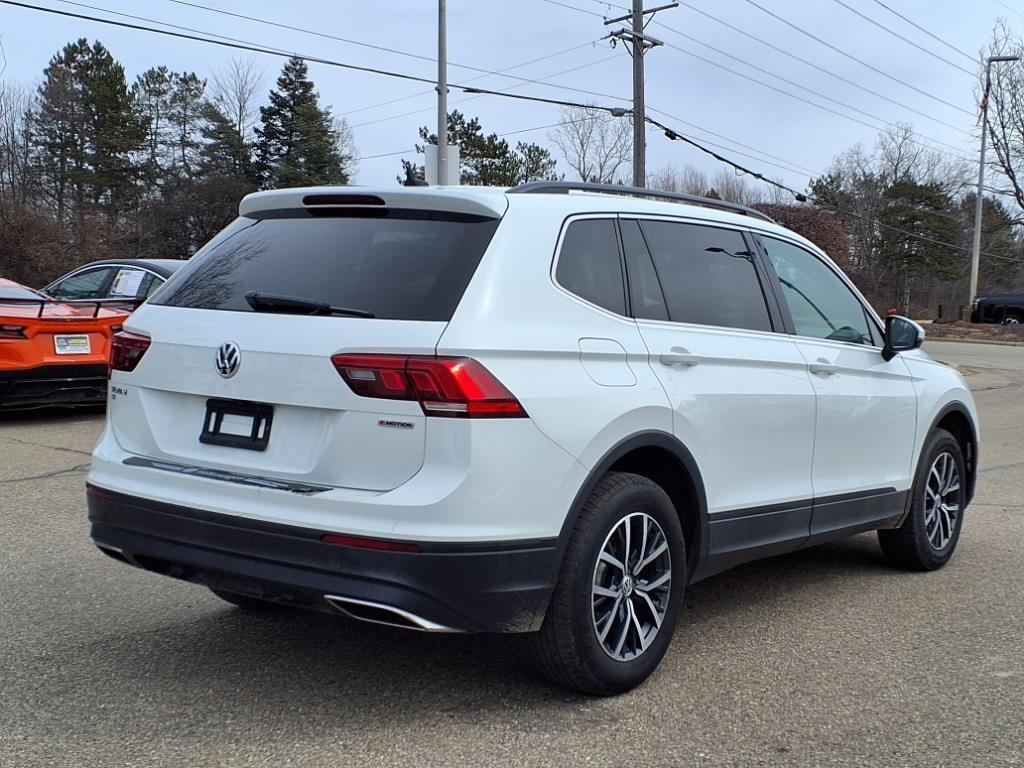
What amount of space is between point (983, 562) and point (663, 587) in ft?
9.72

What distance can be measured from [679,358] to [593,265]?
496mm

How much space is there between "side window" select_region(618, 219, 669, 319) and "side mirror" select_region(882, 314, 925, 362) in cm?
183

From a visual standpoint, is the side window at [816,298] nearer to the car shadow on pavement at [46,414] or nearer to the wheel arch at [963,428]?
the wheel arch at [963,428]

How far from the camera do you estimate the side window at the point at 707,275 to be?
4328 millimetres

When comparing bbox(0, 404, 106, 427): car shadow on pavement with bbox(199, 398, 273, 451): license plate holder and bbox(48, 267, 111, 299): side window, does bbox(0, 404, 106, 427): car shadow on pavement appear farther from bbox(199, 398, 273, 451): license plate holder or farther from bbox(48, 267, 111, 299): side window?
bbox(199, 398, 273, 451): license plate holder

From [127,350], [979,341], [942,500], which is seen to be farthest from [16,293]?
[979,341]

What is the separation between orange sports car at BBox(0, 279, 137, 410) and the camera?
9.95 m

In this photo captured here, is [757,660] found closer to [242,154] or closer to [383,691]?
[383,691]

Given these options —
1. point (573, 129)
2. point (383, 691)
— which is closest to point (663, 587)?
point (383, 691)

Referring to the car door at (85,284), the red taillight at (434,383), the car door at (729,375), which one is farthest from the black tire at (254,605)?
the car door at (85,284)

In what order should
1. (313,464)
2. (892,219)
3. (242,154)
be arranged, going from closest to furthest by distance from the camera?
(313,464) → (242,154) → (892,219)

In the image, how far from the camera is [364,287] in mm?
3592

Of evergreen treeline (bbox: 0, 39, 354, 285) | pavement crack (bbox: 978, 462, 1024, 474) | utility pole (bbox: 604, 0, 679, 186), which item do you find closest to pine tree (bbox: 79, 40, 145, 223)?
evergreen treeline (bbox: 0, 39, 354, 285)

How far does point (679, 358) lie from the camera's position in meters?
4.09
